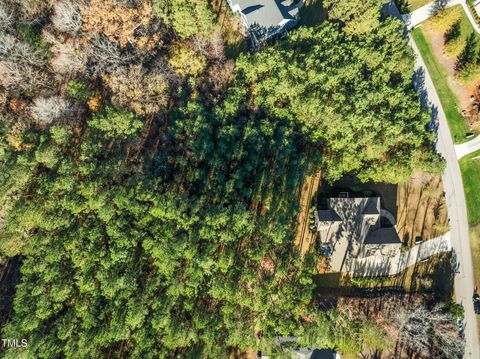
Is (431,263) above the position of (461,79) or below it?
below

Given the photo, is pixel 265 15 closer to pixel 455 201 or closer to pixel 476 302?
pixel 455 201

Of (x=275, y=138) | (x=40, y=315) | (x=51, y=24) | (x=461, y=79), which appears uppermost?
(x=461, y=79)

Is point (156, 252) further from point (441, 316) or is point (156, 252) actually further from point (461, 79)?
point (461, 79)

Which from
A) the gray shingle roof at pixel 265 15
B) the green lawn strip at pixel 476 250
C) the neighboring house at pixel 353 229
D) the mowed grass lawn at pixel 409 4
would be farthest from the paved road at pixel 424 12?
the green lawn strip at pixel 476 250

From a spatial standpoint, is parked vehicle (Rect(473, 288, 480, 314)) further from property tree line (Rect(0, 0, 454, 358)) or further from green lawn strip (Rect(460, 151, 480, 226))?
property tree line (Rect(0, 0, 454, 358))

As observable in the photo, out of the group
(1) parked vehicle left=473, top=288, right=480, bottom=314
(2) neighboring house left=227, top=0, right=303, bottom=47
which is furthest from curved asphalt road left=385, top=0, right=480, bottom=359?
(2) neighboring house left=227, top=0, right=303, bottom=47

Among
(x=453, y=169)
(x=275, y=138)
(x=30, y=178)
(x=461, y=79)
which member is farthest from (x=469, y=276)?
(x=30, y=178)

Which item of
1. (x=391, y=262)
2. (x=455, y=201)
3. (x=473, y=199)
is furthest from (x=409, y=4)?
(x=391, y=262)

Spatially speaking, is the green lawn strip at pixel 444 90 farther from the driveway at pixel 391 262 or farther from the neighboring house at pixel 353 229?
the neighboring house at pixel 353 229
